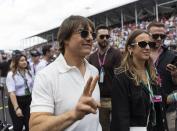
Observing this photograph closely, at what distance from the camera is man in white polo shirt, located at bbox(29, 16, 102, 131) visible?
8.37 feet

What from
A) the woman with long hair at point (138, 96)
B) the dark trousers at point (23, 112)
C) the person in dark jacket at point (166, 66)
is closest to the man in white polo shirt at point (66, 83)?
the woman with long hair at point (138, 96)

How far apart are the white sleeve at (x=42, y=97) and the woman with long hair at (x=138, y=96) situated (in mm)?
1111

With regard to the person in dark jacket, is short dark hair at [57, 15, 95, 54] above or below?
above

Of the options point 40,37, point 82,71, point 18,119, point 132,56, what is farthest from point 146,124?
point 40,37

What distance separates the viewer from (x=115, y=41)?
23.8 meters

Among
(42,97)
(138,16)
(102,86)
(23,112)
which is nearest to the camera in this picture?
(42,97)

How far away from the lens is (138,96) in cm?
361

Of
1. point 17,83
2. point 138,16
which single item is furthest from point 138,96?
point 138,16

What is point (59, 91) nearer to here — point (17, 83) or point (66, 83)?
point (66, 83)

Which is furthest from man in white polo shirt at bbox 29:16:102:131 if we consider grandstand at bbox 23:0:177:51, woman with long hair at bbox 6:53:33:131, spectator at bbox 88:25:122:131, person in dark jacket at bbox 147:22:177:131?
grandstand at bbox 23:0:177:51

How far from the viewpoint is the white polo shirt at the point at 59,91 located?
263cm

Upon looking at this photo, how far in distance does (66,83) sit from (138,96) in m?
1.07

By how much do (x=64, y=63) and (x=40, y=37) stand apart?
5202 centimetres

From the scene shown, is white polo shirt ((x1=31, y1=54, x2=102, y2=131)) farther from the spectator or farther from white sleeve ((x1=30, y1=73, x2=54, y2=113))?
the spectator
